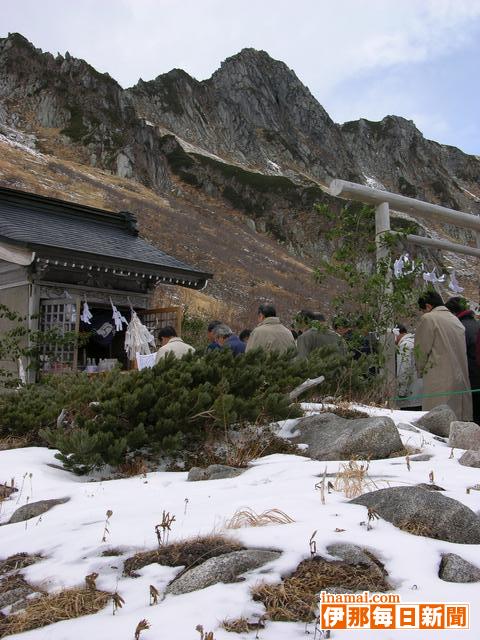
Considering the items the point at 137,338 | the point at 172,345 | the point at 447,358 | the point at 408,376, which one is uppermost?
the point at 137,338

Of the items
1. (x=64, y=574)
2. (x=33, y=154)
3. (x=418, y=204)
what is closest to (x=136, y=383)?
(x=64, y=574)

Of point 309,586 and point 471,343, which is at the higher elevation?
point 471,343

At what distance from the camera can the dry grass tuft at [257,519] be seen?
2.80m

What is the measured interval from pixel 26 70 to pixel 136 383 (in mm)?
55448

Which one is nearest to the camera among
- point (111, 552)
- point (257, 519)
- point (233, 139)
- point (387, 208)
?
point (111, 552)

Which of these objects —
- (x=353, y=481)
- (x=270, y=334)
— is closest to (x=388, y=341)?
(x=270, y=334)

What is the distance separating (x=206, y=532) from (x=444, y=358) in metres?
4.17

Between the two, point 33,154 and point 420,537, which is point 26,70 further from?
point 420,537

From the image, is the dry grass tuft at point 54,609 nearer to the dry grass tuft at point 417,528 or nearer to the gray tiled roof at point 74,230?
the dry grass tuft at point 417,528

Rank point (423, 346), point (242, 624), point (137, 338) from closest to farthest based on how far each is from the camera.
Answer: point (242, 624) → point (423, 346) → point (137, 338)

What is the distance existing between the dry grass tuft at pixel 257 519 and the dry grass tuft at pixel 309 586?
45cm

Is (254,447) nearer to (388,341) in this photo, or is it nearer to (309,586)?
(309,586)

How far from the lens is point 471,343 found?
6.63 meters

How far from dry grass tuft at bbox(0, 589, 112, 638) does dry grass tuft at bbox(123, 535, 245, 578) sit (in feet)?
0.68
